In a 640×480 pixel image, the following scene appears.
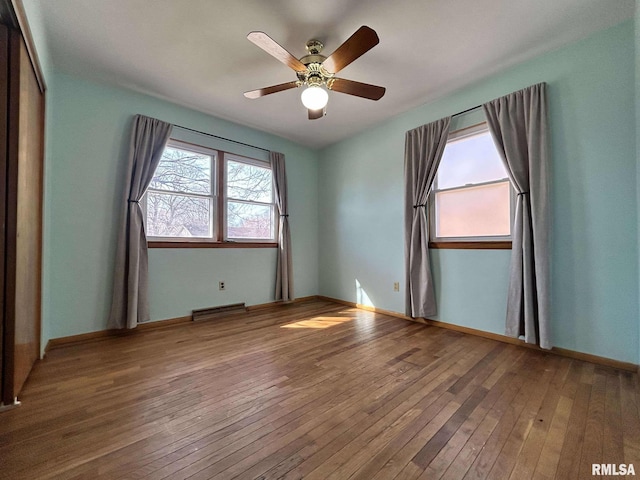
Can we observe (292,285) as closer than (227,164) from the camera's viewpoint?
No

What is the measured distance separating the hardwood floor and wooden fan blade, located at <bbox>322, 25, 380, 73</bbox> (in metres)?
2.29

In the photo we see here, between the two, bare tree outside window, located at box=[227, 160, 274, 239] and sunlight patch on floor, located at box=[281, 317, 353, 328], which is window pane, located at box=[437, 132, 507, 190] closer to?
sunlight patch on floor, located at box=[281, 317, 353, 328]

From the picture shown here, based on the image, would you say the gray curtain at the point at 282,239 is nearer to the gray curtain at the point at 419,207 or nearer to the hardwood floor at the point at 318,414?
the hardwood floor at the point at 318,414

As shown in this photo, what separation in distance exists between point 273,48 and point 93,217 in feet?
8.12

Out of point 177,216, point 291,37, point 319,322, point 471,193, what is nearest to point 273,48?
point 291,37

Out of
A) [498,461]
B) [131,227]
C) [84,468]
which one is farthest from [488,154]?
[131,227]

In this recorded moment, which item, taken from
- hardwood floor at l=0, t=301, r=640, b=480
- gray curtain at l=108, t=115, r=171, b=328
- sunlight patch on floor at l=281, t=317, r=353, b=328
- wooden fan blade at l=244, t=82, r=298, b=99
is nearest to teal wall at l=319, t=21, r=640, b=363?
hardwood floor at l=0, t=301, r=640, b=480

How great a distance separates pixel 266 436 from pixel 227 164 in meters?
3.26

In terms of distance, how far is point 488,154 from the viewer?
2.67 meters

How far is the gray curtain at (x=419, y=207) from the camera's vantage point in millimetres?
2932

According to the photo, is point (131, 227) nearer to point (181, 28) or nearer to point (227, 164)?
point (227, 164)

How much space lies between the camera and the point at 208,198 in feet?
11.2

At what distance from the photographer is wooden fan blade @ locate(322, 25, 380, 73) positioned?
1.62 meters

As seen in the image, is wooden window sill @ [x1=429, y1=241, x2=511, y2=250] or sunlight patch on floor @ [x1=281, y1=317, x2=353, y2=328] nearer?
wooden window sill @ [x1=429, y1=241, x2=511, y2=250]
